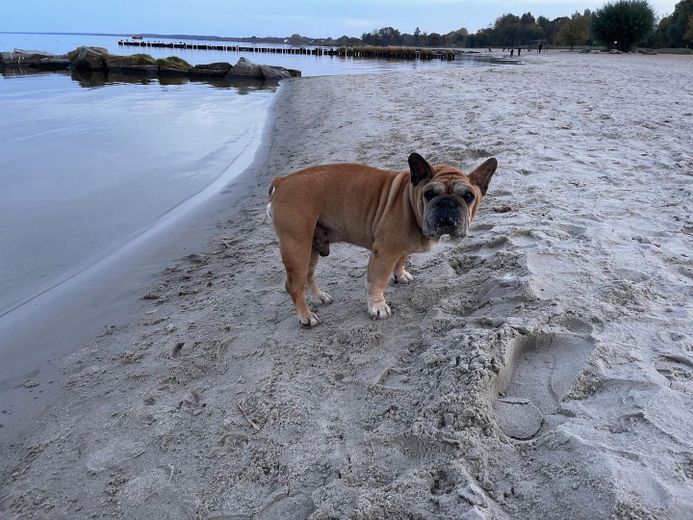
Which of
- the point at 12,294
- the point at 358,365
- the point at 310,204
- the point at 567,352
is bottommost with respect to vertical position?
the point at 12,294

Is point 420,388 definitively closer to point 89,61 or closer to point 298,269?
point 298,269

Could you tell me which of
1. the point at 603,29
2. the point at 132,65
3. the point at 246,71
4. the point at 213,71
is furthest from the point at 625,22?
the point at 132,65

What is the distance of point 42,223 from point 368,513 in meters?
8.19

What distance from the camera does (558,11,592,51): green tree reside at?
3575 inches

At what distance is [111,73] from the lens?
4438cm

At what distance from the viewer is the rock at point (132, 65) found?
141 feet

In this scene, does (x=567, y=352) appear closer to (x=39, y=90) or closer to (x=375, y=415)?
(x=375, y=415)

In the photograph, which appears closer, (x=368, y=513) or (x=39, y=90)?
(x=368, y=513)

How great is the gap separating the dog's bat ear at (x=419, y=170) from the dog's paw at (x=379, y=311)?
1198mm

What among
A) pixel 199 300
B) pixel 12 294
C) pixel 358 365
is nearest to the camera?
pixel 358 365

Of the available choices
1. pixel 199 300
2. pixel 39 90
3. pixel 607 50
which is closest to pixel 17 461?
pixel 199 300

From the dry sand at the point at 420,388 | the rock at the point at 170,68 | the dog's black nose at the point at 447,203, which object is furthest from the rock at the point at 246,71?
the dog's black nose at the point at 447,203

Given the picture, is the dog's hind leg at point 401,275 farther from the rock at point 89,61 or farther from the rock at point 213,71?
the rock at point 89,61

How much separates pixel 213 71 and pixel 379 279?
4298cm
